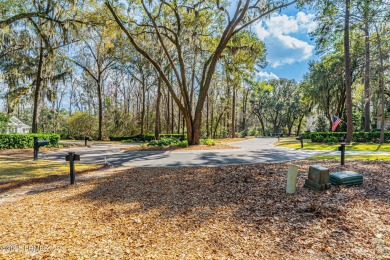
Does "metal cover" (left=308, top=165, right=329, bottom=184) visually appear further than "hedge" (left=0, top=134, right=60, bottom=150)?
No

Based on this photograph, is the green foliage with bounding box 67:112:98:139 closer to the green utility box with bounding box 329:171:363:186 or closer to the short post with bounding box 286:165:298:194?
the short post with bounding box 286:165:298:194

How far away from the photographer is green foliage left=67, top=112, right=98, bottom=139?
30000 mm

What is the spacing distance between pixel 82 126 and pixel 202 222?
30431 mm

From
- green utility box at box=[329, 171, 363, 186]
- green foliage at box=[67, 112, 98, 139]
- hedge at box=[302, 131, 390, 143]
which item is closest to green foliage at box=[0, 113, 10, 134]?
green foliage at box=[67, 112, 98, 139]

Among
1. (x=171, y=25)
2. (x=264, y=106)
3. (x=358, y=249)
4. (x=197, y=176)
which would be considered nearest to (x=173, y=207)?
(x=197, y=176)

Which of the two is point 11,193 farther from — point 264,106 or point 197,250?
point 264,106

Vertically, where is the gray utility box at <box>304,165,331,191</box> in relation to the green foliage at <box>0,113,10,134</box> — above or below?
below

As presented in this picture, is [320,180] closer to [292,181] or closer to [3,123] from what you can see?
[292,181]

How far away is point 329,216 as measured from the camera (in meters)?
3.54

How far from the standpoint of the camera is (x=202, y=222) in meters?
3.56

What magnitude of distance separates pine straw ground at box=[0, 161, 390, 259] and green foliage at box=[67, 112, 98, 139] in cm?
2677

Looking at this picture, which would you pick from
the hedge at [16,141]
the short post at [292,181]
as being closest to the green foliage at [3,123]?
the hedge at [16,141]

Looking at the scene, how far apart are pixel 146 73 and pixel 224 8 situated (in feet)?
52.0

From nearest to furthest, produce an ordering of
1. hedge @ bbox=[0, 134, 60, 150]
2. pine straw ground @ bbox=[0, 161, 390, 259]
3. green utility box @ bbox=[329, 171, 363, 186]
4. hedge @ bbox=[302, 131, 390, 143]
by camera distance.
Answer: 1. pine straw ground @ bbox=[0, 161, 390, 259]
2. green utility box @ bbox=[329, 171, 363, 186]
3. hedge @ bbox=[0, 134, 60, 150]
4. hedge @ bbox=[302, 131, 390, 143]
